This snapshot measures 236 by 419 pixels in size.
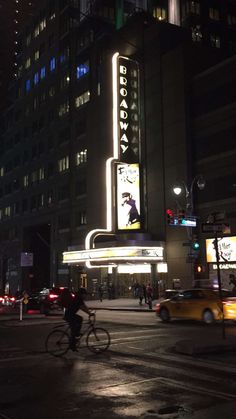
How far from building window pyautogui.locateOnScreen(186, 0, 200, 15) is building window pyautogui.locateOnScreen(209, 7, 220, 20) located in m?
2.31

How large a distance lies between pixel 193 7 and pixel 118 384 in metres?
73.7

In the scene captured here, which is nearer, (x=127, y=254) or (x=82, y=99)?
(x=127, y=254)

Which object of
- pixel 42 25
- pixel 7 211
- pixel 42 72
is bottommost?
pixel 7 211

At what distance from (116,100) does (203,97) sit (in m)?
8.21

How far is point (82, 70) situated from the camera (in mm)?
65375

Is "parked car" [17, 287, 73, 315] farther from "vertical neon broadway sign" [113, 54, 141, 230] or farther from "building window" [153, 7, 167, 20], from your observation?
"building window" [153, 7, 167, 20]

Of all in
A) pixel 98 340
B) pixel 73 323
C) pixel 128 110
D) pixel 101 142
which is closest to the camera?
pixel 73 323

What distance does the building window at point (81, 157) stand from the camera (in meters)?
60.6

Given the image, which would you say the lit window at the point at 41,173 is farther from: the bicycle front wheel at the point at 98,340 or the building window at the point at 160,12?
the bicycle front wheel at the point at 98,340

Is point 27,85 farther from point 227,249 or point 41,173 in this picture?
point 227,249

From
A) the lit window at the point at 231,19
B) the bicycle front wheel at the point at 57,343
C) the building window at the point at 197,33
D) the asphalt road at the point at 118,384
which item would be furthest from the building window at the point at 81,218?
the bicycle front wheel at the point at 57,343

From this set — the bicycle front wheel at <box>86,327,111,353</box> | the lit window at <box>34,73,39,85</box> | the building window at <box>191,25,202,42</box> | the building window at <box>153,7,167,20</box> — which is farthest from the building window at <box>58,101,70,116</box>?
the bicycle front wheel at <box>86,327,111,353</box>

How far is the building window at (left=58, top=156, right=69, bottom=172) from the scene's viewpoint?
6525cm

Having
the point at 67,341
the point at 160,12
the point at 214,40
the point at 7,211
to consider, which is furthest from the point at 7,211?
the point at 67,341
